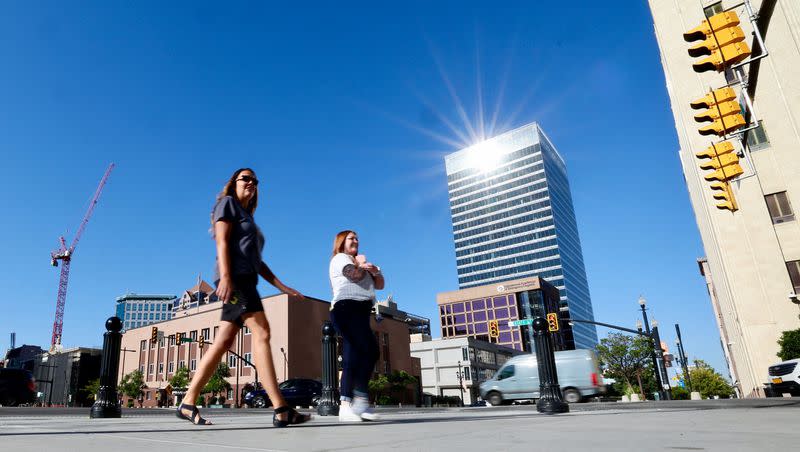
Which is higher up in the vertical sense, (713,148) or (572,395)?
(713,148)

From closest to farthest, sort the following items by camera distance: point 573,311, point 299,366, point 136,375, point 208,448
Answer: point 208,448
point 299,366
point 136,375
point 573,311

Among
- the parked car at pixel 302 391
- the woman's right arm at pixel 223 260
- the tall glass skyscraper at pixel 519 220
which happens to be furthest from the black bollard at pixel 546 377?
the tall glass skyscraper at pixel 519 220

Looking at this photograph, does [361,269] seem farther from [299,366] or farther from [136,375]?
[136,375]

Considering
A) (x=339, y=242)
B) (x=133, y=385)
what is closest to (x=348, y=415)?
(x=339, y=242)

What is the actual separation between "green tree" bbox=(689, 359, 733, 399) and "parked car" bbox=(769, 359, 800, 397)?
187 feet

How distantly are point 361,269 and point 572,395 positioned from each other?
1824 cm

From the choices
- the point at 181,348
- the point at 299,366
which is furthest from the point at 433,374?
the point at 181,348

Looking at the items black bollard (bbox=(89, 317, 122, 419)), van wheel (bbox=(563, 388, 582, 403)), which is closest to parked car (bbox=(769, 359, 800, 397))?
van wheel (bbox=(563, 388, 582, 403))

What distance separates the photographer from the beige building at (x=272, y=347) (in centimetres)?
5316

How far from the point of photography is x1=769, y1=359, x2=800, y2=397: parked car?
1473cm

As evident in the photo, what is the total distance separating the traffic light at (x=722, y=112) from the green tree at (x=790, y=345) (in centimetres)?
1653

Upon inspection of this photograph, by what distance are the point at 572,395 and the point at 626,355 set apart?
42.1m

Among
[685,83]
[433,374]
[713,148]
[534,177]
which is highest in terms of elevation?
[534,177]

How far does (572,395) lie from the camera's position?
1933cm
